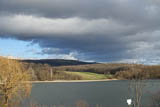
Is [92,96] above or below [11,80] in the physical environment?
below

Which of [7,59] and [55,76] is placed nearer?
[7,59]

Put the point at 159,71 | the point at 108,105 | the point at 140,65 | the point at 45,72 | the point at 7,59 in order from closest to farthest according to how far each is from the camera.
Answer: the point at 140,65 → the point at 159,71 → the point at 7,59 → the point at 108,105 → the point at 45,72

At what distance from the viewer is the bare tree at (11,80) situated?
60.6 feet

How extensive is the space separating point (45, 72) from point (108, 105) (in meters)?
108

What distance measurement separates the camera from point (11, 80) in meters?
18.5

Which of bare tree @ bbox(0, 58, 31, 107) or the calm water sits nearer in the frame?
bare tree @ bbox(0, 58, 31, 107)

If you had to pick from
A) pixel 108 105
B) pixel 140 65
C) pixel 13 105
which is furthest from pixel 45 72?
pixel 140 65

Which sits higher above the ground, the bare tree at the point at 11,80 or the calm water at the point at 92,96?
the bare tree at the point at 11,80

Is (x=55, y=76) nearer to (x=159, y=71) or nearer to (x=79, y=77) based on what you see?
(x=79, y=77)

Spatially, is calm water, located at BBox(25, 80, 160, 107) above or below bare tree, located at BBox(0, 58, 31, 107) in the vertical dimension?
below

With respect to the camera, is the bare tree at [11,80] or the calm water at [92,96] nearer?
the bare tree at [11,80]

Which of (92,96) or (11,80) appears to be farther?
(92,96)

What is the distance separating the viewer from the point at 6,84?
60.5 feet

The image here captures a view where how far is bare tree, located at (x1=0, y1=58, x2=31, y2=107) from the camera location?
60.6 feet
